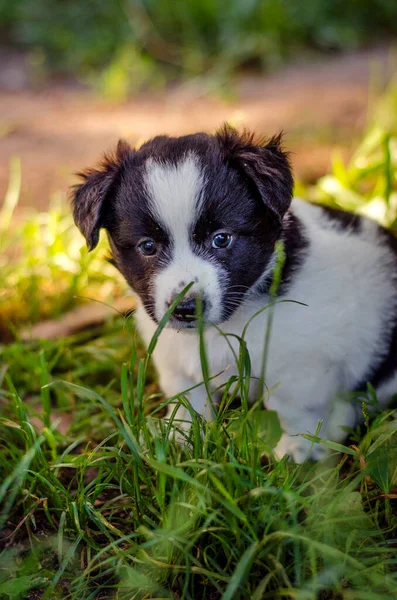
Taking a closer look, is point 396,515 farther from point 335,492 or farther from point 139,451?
point 139,451

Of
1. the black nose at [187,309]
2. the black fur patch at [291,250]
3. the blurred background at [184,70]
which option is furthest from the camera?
the blurred background at [184,70]

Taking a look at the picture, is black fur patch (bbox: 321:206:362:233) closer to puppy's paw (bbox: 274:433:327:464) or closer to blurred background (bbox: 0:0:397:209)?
puppy's paw (bbox: 274:433:327:464)

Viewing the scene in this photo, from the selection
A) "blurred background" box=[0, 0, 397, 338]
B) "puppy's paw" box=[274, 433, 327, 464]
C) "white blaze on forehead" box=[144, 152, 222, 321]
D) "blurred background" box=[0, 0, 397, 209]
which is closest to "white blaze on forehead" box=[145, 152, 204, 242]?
"white blaze on forehead" box=[144, 152, 222, 321]

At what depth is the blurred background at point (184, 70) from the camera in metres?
7.05

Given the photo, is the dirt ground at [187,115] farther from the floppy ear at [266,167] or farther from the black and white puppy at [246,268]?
the floppy ear at [266,167]

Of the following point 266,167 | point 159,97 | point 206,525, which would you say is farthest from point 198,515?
point 159,97

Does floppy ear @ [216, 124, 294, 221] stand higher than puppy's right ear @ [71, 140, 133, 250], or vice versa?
floppy ear @ [216, 124, 294, 221]

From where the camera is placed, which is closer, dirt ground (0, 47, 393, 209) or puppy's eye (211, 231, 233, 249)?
puppy's eye (211, 231, 233, 249)

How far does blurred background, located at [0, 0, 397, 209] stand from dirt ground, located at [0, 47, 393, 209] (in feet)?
0.06

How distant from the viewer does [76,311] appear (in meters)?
4.45

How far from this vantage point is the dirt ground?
622 centimetres

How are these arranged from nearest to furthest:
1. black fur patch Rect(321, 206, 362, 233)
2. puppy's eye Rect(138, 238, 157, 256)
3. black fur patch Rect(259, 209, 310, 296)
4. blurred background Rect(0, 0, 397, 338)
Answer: puppy's eye Rect(138, 238, 157, 256) → black fur patch Rect(259, 209, 310, 296) → black fur patch Rect(321, 206, 362, 233) → blurred background Rect(0, 0, 397, 338)

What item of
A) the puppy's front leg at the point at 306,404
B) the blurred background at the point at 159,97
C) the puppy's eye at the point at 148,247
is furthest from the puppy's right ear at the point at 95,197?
the blurred background at the point at 159,97

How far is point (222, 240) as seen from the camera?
9.27ft
